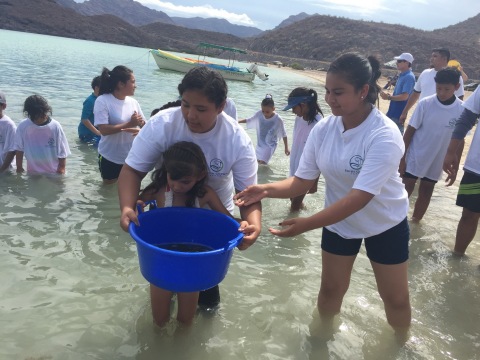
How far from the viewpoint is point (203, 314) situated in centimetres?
317

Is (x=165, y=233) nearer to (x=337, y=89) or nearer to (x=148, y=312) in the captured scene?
(x=148, y=312)

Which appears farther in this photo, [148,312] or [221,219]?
[148,312]

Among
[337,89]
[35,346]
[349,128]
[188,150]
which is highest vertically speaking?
[337,89]

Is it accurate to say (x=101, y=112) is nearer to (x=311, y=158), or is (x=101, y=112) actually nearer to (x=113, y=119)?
(x=113, y=119)

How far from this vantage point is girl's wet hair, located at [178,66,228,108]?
7.46 feet

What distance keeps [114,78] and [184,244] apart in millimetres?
3120

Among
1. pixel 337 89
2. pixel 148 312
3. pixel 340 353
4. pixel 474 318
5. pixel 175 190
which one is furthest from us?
pixel 474 318

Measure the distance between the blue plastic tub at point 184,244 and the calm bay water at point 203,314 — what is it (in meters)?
0.76

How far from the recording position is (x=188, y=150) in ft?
7.89

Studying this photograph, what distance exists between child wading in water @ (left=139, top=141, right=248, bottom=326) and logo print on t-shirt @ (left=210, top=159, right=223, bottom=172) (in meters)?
0.06

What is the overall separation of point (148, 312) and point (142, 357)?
50 cm

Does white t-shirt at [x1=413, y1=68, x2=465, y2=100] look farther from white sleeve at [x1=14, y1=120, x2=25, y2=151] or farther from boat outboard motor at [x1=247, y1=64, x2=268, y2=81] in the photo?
boat outboard motor at [x1=247, y1=64, x2=268, y2=81]

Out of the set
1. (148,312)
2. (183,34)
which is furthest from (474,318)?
(183,34)

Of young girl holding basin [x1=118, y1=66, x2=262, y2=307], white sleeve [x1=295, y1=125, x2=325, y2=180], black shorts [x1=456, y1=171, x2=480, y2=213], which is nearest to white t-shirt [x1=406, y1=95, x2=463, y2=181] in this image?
black shorts [x1=456, y1=171, x2=480, y2=213]
